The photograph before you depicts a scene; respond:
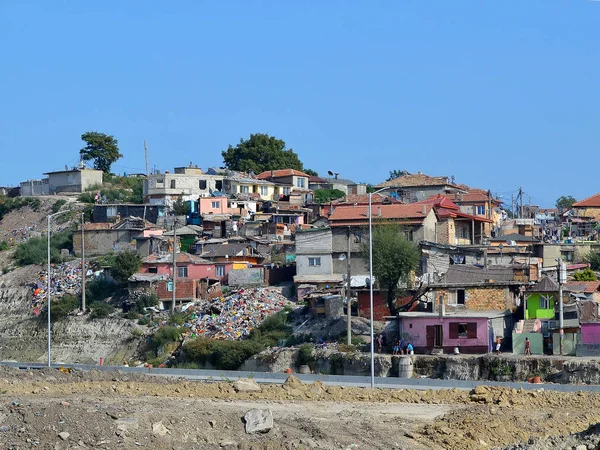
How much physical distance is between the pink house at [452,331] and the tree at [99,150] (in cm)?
5828

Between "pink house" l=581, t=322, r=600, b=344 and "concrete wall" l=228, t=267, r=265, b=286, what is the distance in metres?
21.8

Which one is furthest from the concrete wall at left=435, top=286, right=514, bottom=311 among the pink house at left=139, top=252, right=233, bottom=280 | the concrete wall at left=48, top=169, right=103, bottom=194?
the concrete wall at left=48, top=169, right=103, bottom=194

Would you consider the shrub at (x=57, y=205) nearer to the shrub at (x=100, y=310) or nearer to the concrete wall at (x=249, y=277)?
the shrub at (x=100, y=310)

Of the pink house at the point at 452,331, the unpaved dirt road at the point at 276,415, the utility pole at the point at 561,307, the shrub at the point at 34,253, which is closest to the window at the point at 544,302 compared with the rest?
the pink house at the point at 452,331

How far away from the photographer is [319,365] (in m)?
47.2

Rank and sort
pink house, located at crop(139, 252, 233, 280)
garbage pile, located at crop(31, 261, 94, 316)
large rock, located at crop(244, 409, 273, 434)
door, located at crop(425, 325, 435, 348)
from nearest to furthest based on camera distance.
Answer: large rock, located at crop(244, 409, 273, 434) < door, located at crop(425, 325, 435, 348) < pink house, located at crop(139, 252, 233, 280) < garbage pile, located at crop(31, 261, 94, 316)

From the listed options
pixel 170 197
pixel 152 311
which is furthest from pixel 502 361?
pixel 170 197

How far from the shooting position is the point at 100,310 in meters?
61.9

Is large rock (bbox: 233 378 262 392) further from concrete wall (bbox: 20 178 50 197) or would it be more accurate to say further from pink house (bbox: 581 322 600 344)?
concrete wall (bbox: 20 178 50 197)

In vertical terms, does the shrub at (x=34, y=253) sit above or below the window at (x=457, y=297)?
above

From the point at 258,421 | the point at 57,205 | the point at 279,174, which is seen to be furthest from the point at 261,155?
the point at 258,421

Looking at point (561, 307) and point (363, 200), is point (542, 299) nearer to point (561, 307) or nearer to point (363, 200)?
point (561, 307)

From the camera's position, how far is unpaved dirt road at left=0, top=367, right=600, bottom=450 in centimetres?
2458

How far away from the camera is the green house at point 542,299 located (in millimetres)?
48844
